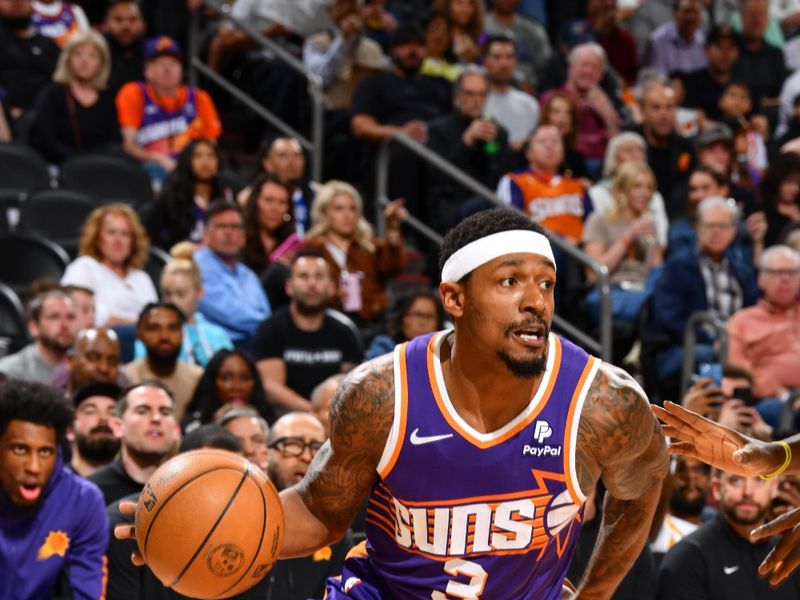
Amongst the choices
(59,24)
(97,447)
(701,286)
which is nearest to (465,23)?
(59,24)

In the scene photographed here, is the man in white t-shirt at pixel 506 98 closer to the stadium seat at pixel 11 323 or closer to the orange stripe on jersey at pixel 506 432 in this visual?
the stadium seat at pixel 11 323

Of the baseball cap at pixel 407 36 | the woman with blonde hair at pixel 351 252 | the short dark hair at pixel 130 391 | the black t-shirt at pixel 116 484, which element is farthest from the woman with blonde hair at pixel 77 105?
the black t-shirt at pixel 116 484

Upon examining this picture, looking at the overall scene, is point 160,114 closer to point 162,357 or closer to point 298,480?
point 162,357

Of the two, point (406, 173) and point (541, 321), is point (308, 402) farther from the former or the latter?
point (541, 321)

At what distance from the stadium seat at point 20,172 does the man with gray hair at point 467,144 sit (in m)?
2.72

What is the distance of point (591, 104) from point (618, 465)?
813 cm

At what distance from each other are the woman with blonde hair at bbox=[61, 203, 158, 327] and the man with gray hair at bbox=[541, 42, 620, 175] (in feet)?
13.9

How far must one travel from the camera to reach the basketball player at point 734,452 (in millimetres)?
4301

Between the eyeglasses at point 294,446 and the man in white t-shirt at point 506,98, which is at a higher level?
the man in white t-shirt at point 506,98

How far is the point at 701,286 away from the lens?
9516 millimetres

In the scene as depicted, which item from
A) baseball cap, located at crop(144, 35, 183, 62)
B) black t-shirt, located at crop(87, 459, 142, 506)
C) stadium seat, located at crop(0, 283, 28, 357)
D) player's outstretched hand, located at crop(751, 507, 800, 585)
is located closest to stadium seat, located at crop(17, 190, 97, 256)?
stadium seat, located at crop(0, 283, 28, 357)

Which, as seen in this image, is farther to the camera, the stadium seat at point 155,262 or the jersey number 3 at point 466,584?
the stadium seat at point 155,262

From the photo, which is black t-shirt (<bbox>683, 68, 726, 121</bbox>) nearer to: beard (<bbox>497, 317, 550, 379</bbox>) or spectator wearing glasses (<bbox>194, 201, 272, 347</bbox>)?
spectator wearing glasses (<bbox>194, 201, 272, 347</bbox>)

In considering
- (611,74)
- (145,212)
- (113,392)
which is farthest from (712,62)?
(113,392)
